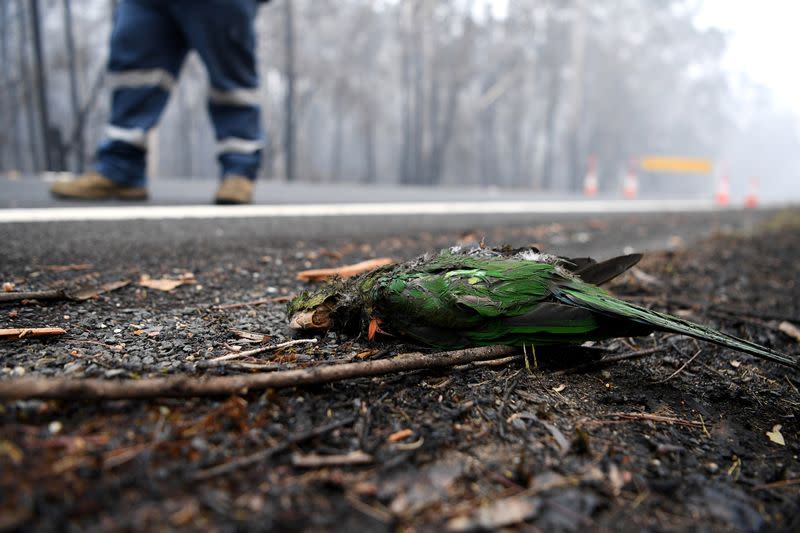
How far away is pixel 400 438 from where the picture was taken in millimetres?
1198

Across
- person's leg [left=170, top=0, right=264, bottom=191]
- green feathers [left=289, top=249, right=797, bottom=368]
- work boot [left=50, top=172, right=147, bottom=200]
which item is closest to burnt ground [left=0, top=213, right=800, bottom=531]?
green feathers [left=289, top=249, right=797, bottom=368]

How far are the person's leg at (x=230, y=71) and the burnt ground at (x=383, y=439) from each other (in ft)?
8.21

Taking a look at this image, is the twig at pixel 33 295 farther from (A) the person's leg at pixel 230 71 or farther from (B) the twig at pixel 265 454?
(A) the person's leg at pixel 230 71

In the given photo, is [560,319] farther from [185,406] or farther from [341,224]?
[341,224]

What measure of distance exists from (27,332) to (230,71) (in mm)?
3154

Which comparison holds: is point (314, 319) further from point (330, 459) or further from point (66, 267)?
point (66, 267)

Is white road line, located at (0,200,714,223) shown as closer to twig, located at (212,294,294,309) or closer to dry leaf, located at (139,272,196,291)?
dry leaf, located at (139,272,196,291)

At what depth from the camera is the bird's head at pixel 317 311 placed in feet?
5.72

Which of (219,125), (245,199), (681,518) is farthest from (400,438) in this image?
(219,125)

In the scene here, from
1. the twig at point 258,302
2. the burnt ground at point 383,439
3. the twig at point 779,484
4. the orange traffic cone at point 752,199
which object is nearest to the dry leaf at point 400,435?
the burnt ground at point 383,439

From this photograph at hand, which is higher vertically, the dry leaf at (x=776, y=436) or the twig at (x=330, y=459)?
the twig at (x=330, y=459)

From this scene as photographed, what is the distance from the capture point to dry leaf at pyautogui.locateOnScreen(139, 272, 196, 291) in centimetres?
227

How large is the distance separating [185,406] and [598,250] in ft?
13.0

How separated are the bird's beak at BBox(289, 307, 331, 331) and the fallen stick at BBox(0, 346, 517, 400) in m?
0.35
